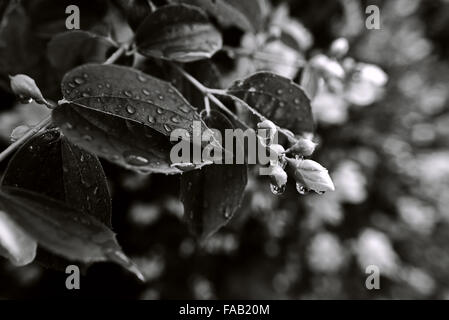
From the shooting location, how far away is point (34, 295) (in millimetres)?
1276

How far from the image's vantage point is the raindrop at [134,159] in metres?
0.37

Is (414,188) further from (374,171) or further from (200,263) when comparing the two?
(200,263)

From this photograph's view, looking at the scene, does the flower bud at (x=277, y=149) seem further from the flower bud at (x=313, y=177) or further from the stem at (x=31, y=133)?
the stem at (x=31, y=133)

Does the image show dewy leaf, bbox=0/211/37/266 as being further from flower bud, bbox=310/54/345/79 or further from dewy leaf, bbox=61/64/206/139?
flower bud, bbox=310/54/345/79

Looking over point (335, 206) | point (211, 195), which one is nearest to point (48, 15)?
point (211, 195)

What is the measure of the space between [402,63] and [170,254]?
1.11m

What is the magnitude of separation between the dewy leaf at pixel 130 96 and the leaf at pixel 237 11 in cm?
22

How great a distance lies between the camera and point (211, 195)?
52 cm

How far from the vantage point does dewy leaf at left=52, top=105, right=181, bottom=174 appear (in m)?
0.37

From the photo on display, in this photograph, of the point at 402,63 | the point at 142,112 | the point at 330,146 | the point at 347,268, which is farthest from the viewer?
the point at 402,63

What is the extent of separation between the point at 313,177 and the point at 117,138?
20cm

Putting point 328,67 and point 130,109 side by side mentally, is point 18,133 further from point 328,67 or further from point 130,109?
point 328,67

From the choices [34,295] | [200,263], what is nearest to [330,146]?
[200,263]

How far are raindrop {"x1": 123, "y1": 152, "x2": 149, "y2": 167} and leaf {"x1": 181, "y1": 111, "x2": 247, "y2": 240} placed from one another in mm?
122
